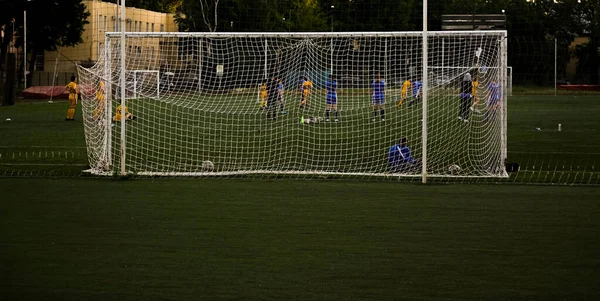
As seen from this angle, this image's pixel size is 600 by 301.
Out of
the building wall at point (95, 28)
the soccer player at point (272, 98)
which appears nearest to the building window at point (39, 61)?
the building wall at point (95, 28)

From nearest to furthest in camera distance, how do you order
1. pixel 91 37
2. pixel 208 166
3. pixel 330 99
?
pixel 208 166 < pixel 330 99 < pixel 91 37

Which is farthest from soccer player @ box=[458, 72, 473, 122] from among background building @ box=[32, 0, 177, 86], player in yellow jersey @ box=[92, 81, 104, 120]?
background building @ box=[32, 0, 177, 86]

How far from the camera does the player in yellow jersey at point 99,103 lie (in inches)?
714

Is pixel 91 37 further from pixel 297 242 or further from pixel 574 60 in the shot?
pixel 297 242

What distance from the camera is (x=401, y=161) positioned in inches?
683

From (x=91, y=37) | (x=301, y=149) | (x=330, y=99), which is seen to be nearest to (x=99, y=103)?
(x=301, y=149)

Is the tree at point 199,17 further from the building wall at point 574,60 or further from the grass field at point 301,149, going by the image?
the building wall at point 574,60

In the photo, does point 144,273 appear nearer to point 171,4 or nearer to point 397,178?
point 397,178

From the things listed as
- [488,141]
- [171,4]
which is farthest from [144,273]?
[171,4]

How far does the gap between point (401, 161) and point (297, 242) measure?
7.39 meters

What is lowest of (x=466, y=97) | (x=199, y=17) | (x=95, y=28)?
(x=466, y=97)

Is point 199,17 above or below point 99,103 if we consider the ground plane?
above

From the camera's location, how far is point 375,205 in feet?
43.3

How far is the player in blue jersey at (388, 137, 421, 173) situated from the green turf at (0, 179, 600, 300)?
6.06 ft
